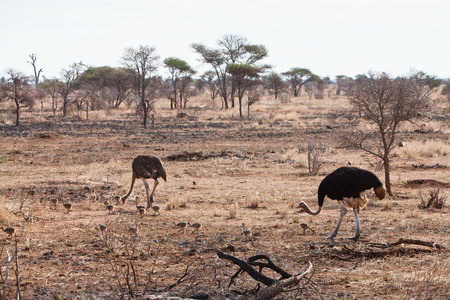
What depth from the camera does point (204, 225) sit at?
368 inches

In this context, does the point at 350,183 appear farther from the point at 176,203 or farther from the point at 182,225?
the point at 176,203

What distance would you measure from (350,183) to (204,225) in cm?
290

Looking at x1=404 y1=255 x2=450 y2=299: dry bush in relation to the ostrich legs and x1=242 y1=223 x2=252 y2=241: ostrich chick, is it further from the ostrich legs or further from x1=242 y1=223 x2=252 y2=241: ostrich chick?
the ostrich legs

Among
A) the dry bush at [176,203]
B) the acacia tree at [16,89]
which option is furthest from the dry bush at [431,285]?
the acacia tree at [16,89]

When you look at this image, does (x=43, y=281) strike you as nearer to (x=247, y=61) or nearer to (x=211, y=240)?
(x=211, y=240)

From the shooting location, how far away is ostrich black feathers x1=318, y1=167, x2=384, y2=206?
7883 millimetres

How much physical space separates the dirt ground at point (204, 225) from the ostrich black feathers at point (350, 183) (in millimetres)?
757

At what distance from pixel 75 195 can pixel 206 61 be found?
141 ft

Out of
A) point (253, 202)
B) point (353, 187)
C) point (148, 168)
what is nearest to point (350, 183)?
point (353, 187)

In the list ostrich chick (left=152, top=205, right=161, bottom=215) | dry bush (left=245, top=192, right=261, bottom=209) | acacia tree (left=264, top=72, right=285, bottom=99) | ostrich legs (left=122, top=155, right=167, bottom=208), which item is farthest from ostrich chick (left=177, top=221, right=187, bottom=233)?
acacia tree (left=264, top=72, right=285, bottom=99)

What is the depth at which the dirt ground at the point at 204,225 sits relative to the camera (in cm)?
557

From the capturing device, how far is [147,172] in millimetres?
11375

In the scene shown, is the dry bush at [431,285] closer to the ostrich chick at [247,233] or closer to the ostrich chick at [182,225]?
the ostrich chick at [247,233]

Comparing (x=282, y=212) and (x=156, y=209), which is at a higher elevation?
(x=156, y=209)
